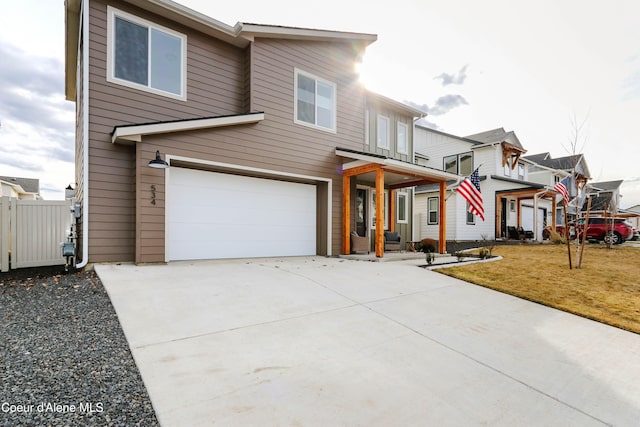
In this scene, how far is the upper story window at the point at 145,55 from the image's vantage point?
634 centimetres

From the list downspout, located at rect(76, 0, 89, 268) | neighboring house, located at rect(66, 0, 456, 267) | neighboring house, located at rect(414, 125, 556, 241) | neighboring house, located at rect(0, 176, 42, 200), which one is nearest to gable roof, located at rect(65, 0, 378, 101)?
neighboring house, located at rect(66, 0, 456, 267)

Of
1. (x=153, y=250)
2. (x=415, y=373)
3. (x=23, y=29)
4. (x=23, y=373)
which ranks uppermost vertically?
(x=23, y=29)

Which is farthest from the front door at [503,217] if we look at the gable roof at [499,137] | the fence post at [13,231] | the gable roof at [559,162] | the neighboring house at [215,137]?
the fence post at [13,231]

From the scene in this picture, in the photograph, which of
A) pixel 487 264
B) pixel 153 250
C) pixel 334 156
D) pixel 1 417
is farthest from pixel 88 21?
pixel 487 264

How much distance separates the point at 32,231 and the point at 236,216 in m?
4.06

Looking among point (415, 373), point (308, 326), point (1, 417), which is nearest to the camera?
point (1, 417)

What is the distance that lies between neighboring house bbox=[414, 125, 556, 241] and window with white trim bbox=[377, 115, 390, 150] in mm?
5565

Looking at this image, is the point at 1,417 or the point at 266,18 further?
the point at 266,18

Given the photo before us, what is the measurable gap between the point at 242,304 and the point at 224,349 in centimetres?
125

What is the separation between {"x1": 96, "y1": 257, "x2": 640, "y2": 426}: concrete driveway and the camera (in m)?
2.06

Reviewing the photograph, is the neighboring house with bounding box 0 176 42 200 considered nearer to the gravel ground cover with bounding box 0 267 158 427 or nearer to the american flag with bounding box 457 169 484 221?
the gravel ground cover with bounding box 0 267 158 427

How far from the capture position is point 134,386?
7.06ft

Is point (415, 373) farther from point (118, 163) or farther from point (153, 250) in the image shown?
point (118, 163)

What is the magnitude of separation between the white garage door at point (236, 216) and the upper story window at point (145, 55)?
2.07 m
